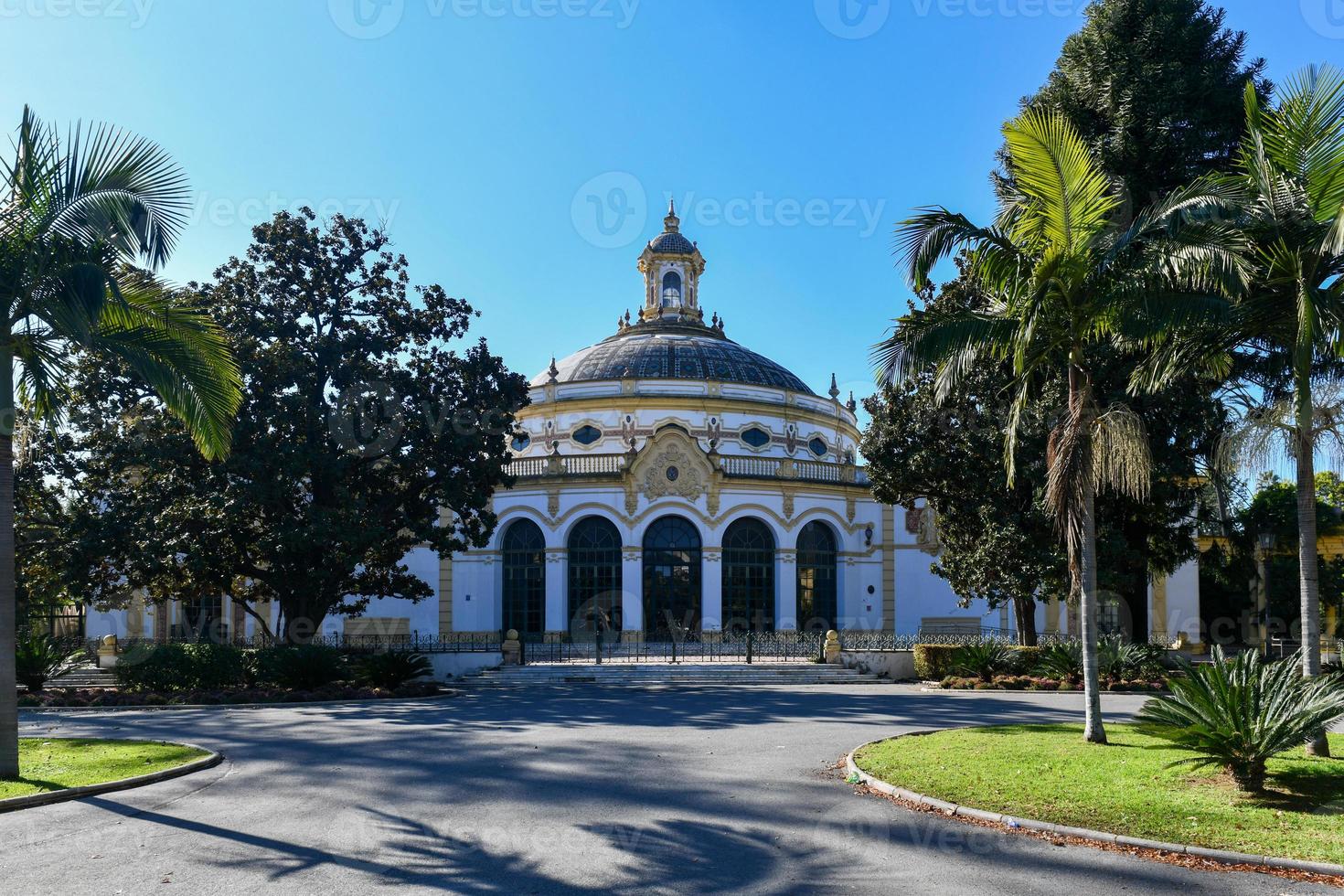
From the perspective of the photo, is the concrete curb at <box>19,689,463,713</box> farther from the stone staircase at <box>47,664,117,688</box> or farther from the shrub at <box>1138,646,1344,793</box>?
the shrub at <box>1138,646,1344,793</box>

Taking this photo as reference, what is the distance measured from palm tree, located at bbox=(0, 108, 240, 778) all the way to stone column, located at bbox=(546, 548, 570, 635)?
25.7m

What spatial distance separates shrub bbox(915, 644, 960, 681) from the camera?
88.4 feet

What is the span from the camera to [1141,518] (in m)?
26.3

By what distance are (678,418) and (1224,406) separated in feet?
78.2

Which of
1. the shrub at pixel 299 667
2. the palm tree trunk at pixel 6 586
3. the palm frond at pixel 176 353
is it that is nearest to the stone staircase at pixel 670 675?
the shrub at pixel 299 667

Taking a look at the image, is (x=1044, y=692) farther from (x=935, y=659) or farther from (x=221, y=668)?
(x=221, y=668)

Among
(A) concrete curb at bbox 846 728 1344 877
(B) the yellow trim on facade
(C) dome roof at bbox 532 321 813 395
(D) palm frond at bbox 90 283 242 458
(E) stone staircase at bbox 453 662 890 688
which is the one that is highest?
(C) dome roof at bbox 532 321 813 395

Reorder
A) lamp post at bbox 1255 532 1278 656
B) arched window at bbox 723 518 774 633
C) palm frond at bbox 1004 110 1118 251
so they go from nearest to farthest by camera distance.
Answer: palm frond at bbox 1004 110 1118 251 → lamp post at bbox 1255 532 1278 656 → arched window at bbox 723 518 774 633

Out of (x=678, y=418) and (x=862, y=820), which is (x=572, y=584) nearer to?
(x=678, y=418)

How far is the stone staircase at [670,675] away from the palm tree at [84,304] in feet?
49.0

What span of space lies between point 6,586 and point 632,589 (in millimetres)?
27651

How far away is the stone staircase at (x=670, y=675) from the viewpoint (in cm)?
2725

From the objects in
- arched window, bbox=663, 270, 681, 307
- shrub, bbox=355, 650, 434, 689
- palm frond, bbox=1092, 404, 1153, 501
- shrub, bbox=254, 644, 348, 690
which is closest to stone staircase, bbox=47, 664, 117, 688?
shrub, bbox=254, 644, 348, 690

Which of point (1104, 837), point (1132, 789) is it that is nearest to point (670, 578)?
point (1132, 789)
